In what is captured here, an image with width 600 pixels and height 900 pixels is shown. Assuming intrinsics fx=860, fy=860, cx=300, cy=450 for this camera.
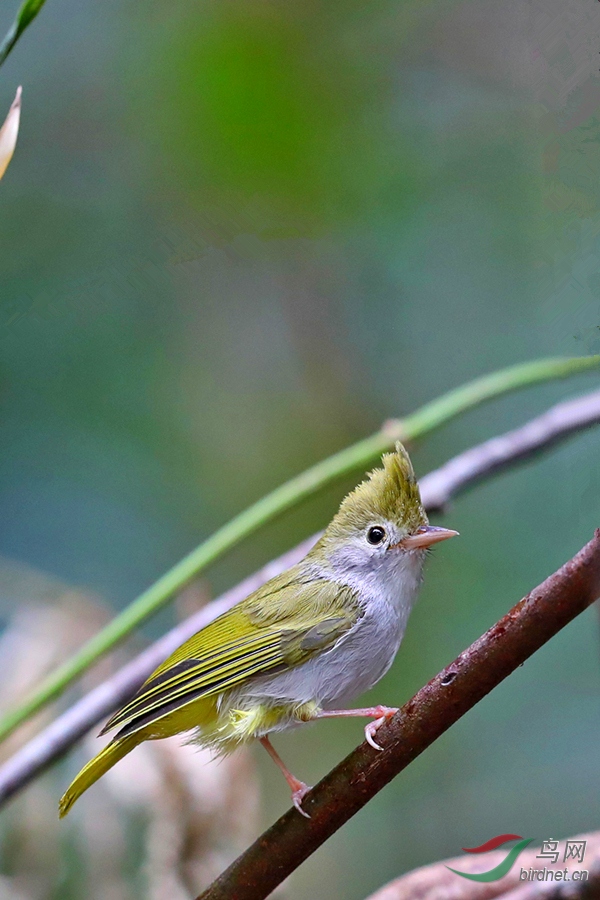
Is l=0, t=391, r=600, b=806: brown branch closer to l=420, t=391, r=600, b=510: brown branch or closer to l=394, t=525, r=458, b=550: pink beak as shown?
l=420, t=391, r=600, b=510: brown branch

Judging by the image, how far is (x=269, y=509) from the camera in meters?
1.40

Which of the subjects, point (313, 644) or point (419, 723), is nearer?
point (419, 723)

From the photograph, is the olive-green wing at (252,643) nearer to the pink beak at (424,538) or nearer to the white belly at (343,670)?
the white belly at (343,670)

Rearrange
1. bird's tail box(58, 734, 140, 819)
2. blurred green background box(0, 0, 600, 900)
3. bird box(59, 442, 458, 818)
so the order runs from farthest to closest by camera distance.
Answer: blurred green background box(0, 0, 600, 900) < bird box(59, 442, 458, 818) < bird's tail box(58, 734, 140, 819)

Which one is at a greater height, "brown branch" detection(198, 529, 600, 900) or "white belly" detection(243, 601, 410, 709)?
"white belly" detection(243, 601, 410, 709)

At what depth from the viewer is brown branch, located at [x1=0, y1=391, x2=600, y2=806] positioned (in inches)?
62.6

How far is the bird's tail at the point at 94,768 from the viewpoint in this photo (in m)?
1.08

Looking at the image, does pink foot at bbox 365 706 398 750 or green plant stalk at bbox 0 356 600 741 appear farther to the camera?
green plant stalk at bbox 0 356 600 741

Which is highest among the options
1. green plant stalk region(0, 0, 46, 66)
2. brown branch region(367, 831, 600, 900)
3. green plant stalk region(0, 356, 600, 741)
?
green plant stalk region(0, 0, 46, 66)

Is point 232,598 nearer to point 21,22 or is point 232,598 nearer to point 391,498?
point 391,498

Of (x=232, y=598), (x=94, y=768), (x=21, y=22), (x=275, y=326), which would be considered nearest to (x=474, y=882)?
(x=94, y=768)

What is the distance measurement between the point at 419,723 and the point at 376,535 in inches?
15.6

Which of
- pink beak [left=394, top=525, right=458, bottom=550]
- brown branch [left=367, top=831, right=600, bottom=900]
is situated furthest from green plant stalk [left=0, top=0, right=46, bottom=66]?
brown branch [left=367, top=831, right=600, bottom=900]

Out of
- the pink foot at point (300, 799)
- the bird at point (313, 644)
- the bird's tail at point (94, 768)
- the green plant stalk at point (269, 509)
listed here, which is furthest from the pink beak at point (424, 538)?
the bird's tail at point (94, 768)
